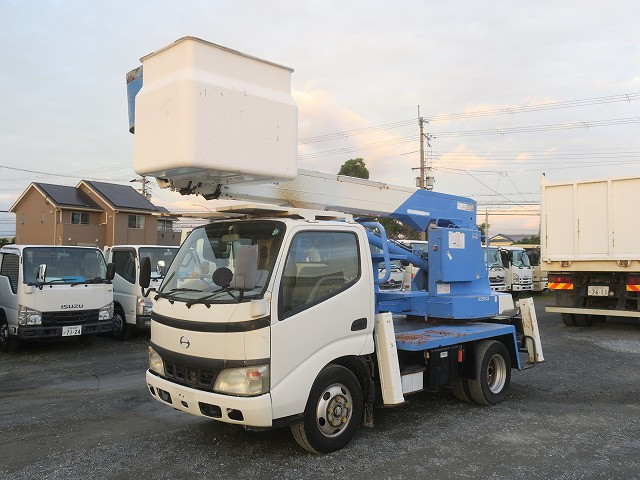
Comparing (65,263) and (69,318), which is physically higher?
(65,263)

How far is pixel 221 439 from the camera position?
199 inches

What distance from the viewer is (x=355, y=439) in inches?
197

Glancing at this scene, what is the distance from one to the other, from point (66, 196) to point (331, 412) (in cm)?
4059

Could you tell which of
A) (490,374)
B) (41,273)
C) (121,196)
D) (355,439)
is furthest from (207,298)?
(121,196)

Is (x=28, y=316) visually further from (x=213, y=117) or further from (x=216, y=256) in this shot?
(x=213, y=117)

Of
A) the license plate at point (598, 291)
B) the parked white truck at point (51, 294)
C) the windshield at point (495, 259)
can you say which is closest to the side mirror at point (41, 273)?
the parked white truck at point (51, 294)

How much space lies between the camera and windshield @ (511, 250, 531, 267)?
71.4 ft

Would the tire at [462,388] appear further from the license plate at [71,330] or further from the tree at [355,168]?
the tree at [355,168]

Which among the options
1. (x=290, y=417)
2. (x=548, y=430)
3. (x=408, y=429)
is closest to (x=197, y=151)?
(x=290, y=417)

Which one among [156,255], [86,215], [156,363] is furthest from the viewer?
[86,215]

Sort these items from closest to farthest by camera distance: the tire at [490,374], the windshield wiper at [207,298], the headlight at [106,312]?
1. the windshield wiper at [207,298]
2. the tire at [490,374]
3. the headlight at [106,312]

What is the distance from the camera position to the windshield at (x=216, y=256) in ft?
14.2

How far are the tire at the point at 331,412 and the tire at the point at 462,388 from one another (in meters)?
1.95

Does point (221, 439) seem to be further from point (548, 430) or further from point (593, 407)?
point (593, 407)
